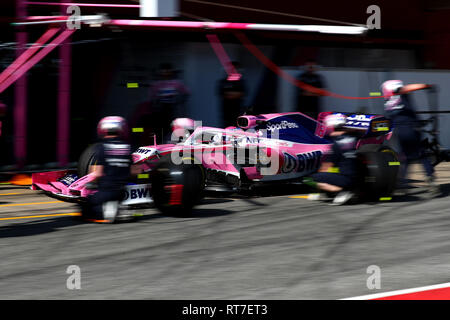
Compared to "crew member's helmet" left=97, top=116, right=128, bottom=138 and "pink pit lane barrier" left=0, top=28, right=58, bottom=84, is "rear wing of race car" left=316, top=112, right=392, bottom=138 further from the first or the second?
"pink pit lane barrier" left=0, top=28, right=58, bottom=84

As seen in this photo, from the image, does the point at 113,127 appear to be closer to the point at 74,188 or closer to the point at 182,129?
the point at 74,188

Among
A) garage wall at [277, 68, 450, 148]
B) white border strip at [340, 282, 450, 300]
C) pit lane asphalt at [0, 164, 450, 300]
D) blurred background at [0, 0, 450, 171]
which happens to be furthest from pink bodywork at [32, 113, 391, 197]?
white border strip at [340, 282, 450, 300]

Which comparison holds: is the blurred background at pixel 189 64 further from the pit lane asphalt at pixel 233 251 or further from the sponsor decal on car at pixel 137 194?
the pit lane asphalt at pixel 233 251

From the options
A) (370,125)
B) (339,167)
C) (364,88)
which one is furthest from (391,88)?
(364,88)

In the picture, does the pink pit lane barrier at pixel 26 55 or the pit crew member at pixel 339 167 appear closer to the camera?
the pit crew member at pixel 339 167

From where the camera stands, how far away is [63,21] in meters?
11.6

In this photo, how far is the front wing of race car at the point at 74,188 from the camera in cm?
920

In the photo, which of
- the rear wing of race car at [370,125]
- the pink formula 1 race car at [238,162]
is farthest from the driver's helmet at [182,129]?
the rear wing of race car at [370,125]

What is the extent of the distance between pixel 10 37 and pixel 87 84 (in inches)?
69.6

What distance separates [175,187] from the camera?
29.9 feet

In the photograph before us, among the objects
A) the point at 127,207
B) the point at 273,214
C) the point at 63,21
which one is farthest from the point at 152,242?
the point at 63,21

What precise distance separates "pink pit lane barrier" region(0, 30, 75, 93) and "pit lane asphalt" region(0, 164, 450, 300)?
202 cm

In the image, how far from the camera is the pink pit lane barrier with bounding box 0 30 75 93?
11234 millimetres
